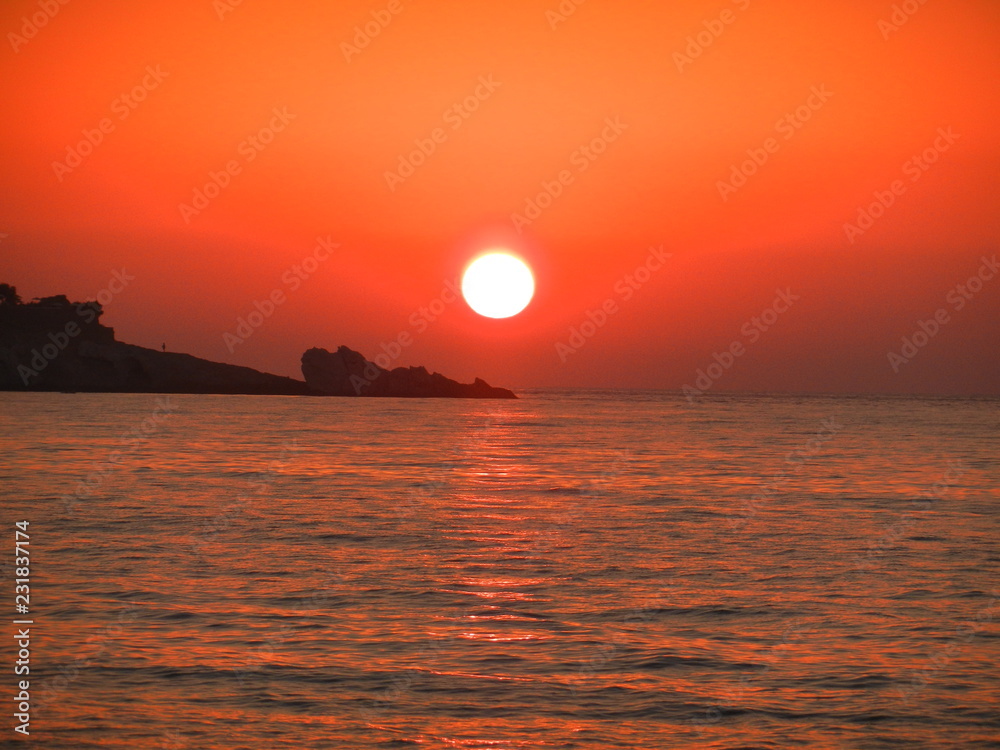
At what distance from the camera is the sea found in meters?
11.0

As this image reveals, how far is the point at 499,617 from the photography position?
15828 mm

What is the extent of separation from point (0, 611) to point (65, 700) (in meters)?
4.78

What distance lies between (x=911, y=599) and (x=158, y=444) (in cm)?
5060

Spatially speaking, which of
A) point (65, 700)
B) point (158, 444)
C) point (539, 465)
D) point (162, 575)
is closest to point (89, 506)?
point (162, 575)

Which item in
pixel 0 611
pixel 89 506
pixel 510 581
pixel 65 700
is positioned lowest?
pixel 65 700

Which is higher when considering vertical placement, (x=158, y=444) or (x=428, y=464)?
(x=158, y=444)

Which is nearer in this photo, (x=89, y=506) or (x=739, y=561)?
(x=739, y=561)

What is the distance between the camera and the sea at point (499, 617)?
1102 centimetres


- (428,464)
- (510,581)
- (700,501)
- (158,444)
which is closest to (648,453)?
(428,464)

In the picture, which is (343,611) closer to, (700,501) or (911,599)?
(911,599)

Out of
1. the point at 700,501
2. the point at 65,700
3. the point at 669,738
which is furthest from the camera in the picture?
the point at 700,501

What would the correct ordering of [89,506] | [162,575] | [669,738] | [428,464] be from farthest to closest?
1. [428,464]
2. [89,506]
3. [162,575]
4. [669,738]

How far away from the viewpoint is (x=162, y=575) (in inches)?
738

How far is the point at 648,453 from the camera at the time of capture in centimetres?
5775
